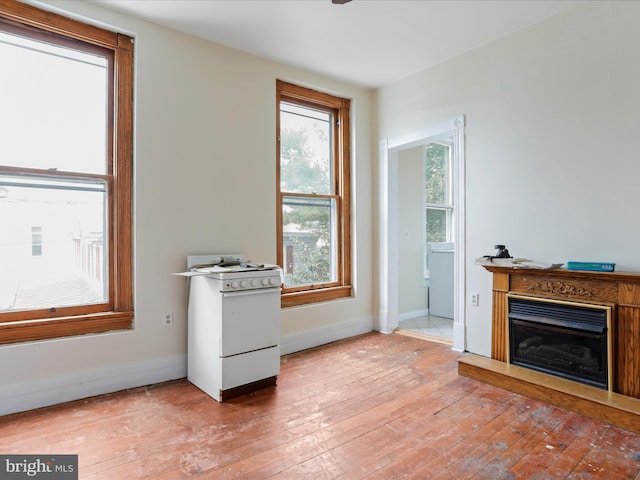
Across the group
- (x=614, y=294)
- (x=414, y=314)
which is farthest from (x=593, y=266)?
(x=414, y=314)

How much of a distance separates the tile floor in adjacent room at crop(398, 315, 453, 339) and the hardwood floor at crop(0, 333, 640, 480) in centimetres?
133

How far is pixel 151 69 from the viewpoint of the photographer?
9.71ft

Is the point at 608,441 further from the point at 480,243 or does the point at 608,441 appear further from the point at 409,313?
the point at 409,313

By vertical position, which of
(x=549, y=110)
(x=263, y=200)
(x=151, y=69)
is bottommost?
(x=263, y=200)

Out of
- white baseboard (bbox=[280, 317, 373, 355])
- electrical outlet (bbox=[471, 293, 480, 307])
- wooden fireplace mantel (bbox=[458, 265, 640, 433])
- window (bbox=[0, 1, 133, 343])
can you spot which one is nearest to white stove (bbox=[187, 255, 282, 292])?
window (bbox=[0, 1, 133, 343])

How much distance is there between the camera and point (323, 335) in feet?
13.1

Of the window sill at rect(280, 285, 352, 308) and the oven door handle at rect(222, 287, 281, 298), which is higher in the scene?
the oven door handle at rect(222, 287, 281, 298)

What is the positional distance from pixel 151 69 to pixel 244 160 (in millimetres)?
1033

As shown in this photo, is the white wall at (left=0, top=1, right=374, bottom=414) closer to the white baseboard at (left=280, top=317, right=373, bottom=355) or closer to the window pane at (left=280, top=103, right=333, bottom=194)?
the white baseboard at (left=280, top=317, right=373, bottom=355)

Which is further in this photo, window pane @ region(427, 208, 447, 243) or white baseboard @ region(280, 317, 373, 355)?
window pane @ region(427, 208, 447, 243)

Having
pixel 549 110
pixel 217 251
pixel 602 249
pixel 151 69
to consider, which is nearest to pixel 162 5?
pixel 151 69

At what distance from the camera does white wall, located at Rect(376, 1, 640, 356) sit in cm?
262

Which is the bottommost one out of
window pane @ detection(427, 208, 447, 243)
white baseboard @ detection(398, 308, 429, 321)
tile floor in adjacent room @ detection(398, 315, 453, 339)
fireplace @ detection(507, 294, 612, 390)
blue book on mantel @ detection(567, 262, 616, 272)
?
tile floor in adjacent room @ detection(398, 315, 453, 339)

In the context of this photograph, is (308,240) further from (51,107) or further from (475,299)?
(51,107)
